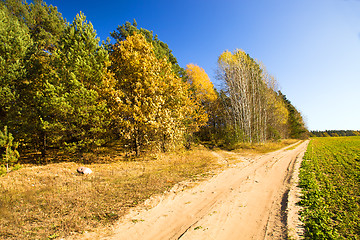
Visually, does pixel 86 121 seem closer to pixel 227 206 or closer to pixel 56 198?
pixel 56 198

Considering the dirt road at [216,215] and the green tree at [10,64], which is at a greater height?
the green tree at [10,64]

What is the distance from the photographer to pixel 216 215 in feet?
16.0

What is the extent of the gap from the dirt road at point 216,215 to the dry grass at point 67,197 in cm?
100

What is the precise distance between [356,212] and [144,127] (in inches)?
465

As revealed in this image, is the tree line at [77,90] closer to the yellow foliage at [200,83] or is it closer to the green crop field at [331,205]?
the green crop field at [331,205]

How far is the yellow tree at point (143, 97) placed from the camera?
1281 cm

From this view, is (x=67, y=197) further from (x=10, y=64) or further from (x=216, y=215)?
(x=10, y=64)

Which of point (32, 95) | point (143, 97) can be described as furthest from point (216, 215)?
point (32, 95)

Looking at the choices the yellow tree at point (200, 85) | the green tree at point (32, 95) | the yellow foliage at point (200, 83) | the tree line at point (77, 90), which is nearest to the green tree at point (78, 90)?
the tree line at point (77, 90)

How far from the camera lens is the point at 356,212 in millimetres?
4418

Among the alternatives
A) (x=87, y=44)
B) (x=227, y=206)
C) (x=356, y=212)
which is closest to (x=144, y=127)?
(x=87, y=44)

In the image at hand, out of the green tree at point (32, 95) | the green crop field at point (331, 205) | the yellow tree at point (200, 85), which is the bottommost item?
the green crop field at point (331, 205)

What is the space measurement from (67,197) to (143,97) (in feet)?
29.0

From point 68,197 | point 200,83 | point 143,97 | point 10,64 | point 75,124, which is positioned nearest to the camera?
point 68,197
